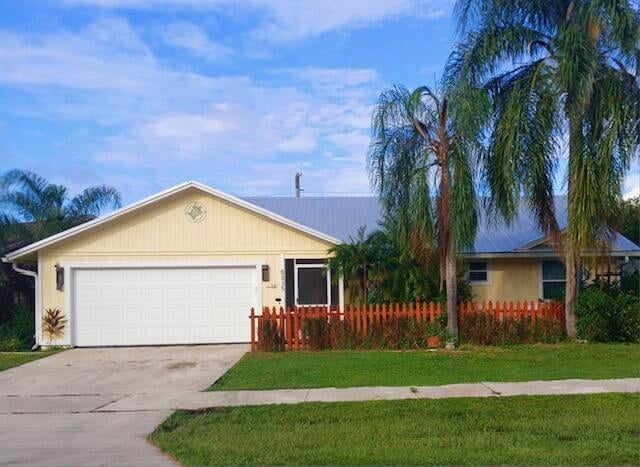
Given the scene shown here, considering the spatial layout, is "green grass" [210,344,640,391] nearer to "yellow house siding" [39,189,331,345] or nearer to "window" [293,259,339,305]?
"window" [293,259,339,305]

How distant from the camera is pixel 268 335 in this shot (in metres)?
16.7

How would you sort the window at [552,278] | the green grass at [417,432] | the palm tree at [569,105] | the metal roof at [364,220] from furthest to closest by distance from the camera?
the window at [552,278] → the metal roof at [364,220] → the palm tree at [569,105] → the green grass at [417,432]

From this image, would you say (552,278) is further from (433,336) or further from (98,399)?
(98,399)

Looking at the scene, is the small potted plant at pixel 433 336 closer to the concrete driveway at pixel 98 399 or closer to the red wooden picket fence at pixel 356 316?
the red wooden picket fence at pixel 356 316

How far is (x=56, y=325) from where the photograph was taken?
1912cm

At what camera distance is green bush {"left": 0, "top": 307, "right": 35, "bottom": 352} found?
19422 mm

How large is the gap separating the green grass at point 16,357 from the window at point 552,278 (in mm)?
14044

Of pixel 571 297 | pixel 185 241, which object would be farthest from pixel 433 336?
pixel 185 241

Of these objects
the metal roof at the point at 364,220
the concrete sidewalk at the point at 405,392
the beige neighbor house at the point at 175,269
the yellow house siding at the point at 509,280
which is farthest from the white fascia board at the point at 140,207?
the concrete sidewalk at the point at 405,392

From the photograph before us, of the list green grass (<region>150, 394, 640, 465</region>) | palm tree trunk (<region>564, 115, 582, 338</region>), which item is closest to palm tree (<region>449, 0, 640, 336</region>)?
palm tree trunk (<region>564, 115, 582, 338</region>)

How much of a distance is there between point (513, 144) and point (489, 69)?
6.92 feet

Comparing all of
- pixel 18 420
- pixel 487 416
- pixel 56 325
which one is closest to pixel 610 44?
pixel 487 416

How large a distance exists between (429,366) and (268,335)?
4.52 metres

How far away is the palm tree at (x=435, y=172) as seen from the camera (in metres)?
15.6
